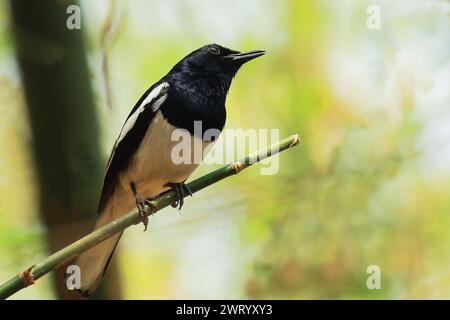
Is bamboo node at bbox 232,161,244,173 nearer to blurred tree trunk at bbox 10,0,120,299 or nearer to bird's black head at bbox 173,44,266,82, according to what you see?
blurred tree trunk at bbox 10,0,120,299

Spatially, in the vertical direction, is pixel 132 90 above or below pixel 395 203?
above

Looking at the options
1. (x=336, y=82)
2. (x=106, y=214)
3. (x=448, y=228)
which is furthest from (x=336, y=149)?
(x=106, y=214)

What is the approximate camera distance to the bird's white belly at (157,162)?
2270mm

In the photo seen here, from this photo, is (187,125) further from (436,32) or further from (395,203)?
(436,32)

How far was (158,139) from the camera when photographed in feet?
7.47

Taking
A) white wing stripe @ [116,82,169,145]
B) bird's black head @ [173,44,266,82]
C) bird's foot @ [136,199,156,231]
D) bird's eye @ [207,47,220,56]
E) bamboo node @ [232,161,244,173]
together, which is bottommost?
bird's foot @ [136,199,156,231]

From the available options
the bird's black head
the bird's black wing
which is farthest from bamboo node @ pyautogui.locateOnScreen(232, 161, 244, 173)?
the bird's black head

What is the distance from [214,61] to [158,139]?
429mm

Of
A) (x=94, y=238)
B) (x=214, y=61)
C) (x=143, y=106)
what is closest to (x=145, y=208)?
(x=143, y=106)

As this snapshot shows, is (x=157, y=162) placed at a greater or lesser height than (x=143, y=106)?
lesser

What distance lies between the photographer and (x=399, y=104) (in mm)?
2951

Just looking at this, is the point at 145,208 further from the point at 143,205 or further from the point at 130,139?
the point at 130,139

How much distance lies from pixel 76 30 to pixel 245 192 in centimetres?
103

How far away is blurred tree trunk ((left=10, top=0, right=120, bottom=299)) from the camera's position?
2.16m
